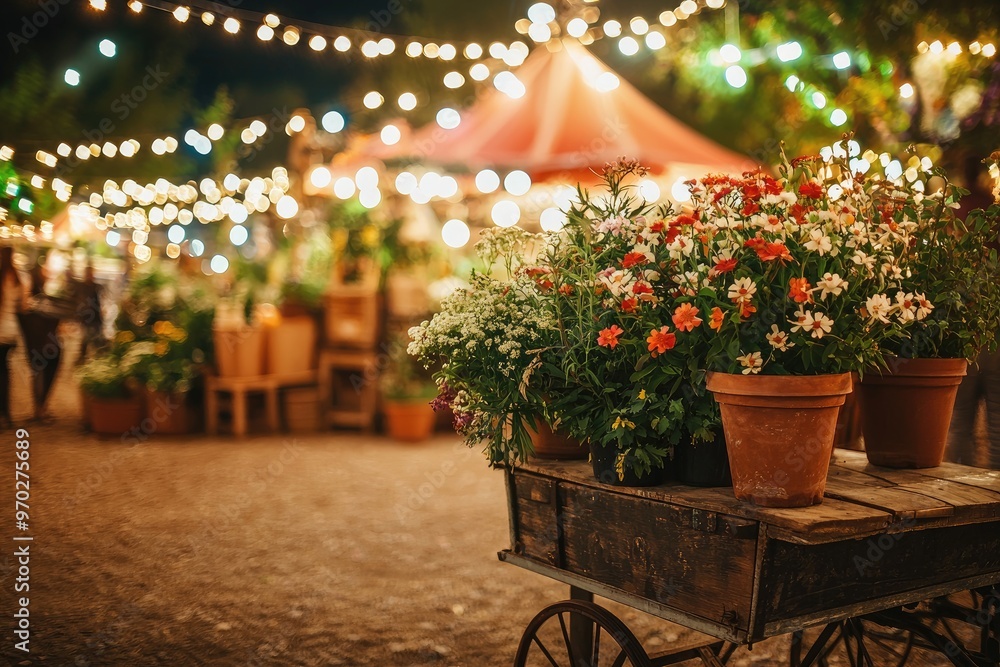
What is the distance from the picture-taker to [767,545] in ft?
5.98

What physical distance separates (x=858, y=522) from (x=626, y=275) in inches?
30.2

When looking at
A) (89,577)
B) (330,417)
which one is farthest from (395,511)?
(330,417)

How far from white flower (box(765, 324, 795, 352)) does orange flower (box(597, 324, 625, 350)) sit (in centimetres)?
35

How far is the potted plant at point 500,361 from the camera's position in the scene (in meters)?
2.23

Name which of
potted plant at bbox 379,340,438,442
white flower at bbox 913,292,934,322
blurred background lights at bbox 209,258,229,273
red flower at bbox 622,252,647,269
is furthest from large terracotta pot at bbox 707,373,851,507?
blurred background lights at bbox 209,258,229,273

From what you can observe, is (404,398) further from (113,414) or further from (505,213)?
(113,414)

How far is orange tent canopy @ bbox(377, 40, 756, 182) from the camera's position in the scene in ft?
24.6

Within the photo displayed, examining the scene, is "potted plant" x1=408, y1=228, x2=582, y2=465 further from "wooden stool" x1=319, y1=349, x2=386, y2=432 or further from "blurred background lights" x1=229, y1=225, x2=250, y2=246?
"blurred background lights" x1=229, y1=225, x2=250, y2=246

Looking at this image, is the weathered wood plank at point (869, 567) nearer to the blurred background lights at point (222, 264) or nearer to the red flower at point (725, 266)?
the red flower at point (725, 266)

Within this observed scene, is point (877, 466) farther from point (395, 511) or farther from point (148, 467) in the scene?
point (148, 467)

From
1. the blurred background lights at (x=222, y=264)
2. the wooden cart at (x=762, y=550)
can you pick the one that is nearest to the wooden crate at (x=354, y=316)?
the blurred background lights at (x=222, y=264)

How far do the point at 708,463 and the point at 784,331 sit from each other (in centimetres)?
42

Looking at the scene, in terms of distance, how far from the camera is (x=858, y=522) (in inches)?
71.4

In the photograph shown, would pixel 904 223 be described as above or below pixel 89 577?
above
